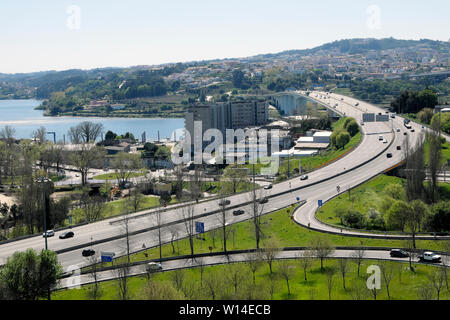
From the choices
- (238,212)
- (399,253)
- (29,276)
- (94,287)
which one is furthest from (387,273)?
(29,276)

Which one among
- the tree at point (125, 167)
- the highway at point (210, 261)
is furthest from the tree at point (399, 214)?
the tree at point (125, 167)

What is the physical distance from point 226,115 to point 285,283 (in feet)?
126

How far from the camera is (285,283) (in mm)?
11305

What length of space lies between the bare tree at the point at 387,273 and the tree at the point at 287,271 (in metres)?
1.97

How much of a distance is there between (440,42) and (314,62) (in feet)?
166

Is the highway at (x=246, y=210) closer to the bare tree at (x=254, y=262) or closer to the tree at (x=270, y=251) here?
the tree at (x=270, y=251)

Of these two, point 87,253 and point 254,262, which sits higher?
point 254,262

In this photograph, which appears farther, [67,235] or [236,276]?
[67,235]

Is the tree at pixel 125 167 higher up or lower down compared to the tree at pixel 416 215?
lower down

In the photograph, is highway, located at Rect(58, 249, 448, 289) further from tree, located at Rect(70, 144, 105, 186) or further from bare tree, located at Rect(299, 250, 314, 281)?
tree, located at Rect(70, 144, 105, 186)

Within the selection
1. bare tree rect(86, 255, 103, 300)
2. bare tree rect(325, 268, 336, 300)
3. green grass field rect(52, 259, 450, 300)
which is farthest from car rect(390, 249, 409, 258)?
bare tree rect(86, 255, 103, 300)

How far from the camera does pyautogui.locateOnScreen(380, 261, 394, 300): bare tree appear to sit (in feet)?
34.1

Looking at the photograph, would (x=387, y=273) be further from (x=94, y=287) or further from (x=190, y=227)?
(x=94, y=287)

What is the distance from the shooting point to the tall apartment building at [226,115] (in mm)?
44625
